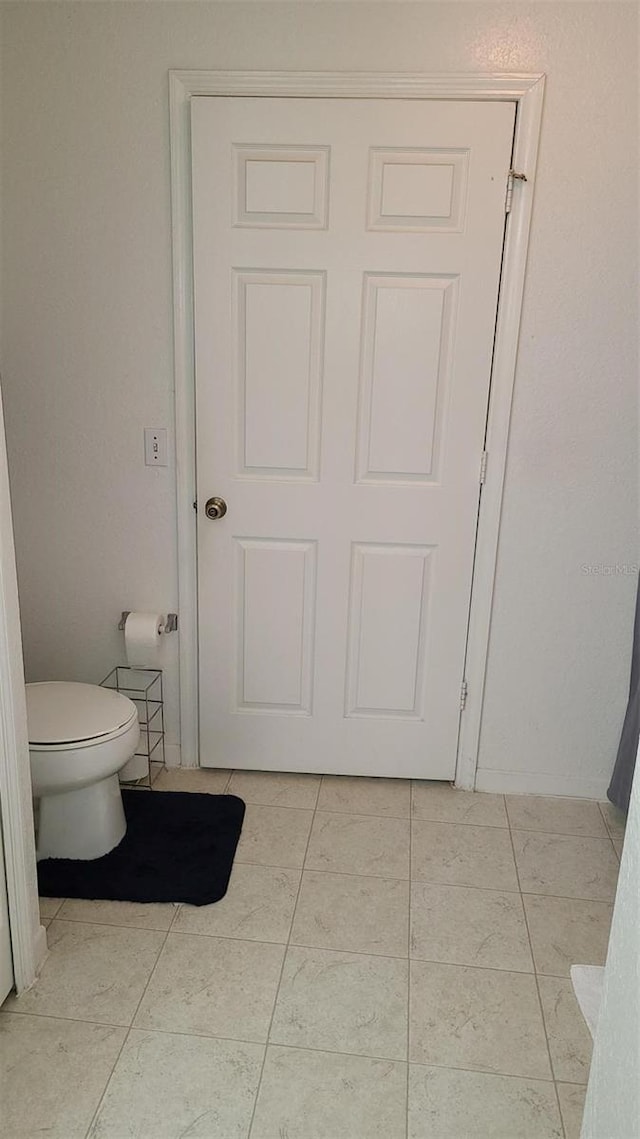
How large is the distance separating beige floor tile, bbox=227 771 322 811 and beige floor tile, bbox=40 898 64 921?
2.08 ft

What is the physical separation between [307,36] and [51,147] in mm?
737

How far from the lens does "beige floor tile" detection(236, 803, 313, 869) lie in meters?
2.21

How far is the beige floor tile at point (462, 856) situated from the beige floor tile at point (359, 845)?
0.04 meters

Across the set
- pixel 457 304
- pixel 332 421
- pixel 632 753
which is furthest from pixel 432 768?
pixel 457 304

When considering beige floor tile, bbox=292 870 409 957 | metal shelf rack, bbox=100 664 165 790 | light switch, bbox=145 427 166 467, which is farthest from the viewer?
metal shelf rack, bbox=100 664 165 790

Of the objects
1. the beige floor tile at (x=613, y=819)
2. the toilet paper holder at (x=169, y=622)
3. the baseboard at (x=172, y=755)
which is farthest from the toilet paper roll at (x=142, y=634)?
the beige floor tile at (x=613, y=819)

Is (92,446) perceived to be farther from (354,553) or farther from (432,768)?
(432,768)

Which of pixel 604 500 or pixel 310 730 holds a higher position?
pixel 604 500

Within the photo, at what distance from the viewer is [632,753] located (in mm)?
2309

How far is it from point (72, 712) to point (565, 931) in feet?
4.52

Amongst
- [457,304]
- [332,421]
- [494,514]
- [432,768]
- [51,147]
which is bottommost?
[432,768]

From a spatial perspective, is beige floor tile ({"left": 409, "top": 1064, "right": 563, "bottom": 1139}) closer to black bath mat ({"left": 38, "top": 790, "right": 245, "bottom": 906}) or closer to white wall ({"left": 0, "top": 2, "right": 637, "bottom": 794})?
black bath mat ({"left": 38, "top": 790, "right": 245, "bottom": 906})

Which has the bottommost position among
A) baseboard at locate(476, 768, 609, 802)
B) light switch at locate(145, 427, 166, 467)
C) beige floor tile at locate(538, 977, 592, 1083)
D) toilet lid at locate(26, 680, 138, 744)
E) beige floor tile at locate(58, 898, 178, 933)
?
beige floor tile at locate(538, 977, 592, 1083)

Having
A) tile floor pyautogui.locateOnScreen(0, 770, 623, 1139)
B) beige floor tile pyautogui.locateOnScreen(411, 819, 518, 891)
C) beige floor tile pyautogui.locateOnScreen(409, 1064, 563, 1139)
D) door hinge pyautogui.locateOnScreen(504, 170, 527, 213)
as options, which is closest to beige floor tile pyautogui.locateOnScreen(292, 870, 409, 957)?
tile floor pyautogui.locateOnScreen(0, 770, 623, 1139)
